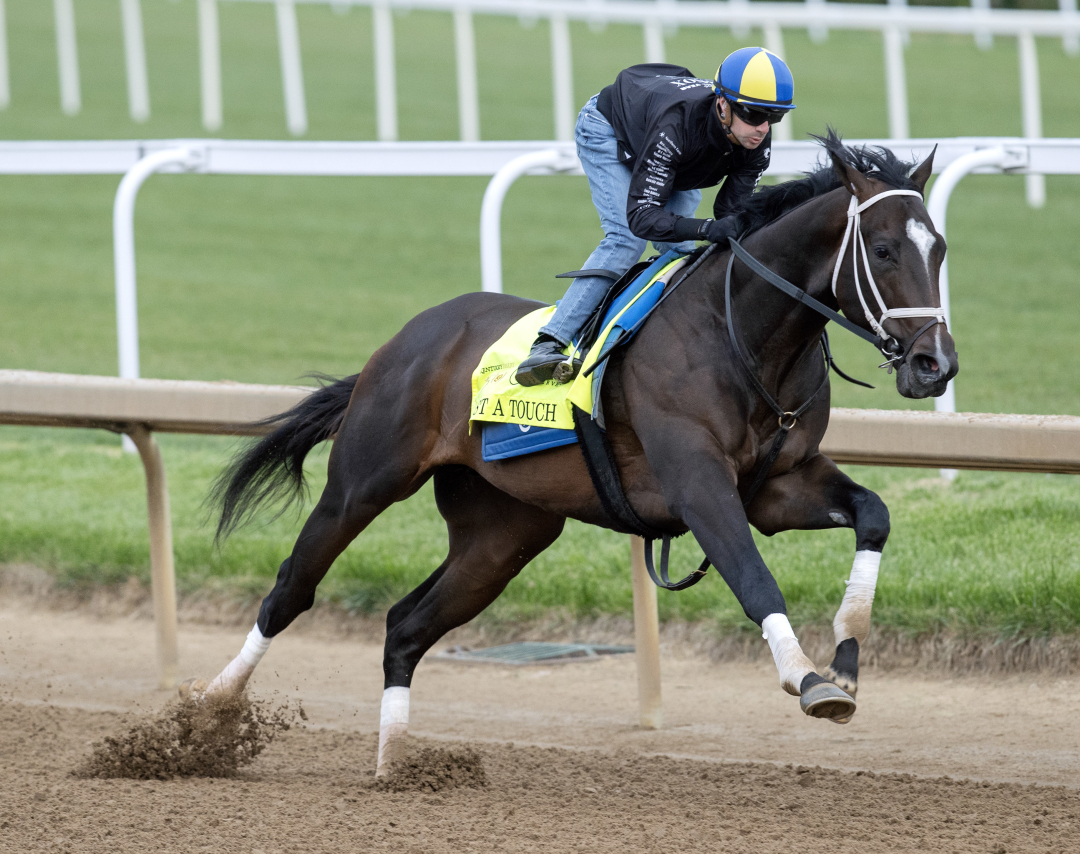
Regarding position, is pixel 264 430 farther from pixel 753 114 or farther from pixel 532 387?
pixel 753 114

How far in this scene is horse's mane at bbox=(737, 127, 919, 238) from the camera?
12.6 feet

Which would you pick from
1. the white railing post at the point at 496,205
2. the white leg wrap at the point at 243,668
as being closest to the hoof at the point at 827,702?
the white leg wrap at the point at 243,668

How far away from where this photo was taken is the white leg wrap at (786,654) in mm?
3567

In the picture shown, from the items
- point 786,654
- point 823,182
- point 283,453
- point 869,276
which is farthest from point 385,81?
point 786,654

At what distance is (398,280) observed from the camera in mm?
14977

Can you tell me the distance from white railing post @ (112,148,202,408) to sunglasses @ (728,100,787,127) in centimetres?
386

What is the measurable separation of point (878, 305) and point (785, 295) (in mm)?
364

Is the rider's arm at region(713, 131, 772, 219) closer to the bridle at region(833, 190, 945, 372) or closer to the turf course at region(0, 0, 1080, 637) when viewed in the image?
the bridle at region(833, 190, 945, 372)

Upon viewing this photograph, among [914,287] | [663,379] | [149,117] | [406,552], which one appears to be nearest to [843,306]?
[914,287]

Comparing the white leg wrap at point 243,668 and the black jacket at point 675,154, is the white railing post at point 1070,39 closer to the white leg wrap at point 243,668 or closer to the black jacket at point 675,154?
the black jacket at point 675,154

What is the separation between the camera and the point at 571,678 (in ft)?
19.8

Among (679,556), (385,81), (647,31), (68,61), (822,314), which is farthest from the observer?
(68,61)

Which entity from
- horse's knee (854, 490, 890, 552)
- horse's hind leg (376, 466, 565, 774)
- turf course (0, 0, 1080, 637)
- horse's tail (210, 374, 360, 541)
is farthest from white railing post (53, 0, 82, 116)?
horse's knee (854, 490, 890, 552)

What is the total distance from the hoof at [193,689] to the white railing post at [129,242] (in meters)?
2.36
